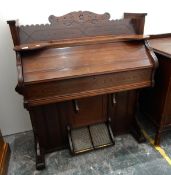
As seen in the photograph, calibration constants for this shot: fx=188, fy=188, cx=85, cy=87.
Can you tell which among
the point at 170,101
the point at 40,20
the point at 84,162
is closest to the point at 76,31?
the point at 40,20

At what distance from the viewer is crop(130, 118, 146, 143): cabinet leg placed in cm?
198

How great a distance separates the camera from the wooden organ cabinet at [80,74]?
1.38 metres

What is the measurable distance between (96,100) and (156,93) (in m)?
0.58

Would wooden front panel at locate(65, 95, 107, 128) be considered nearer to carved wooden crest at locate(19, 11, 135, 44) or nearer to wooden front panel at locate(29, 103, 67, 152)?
wooden front panel at locate(29, 103, 67, 152)

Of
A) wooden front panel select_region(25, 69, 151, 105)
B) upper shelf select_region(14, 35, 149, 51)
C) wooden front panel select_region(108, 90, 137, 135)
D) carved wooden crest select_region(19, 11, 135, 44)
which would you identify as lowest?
wooden front panel select_region(108, 90, 137, 135)

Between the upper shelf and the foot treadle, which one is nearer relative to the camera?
the upper shelf

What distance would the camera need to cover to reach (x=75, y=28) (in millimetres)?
1603

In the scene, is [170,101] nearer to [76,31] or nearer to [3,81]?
[76,31]

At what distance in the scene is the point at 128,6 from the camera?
1933 mm

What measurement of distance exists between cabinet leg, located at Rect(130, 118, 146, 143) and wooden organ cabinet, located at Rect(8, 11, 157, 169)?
0.02 m

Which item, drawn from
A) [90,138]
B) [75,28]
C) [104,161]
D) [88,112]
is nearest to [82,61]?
[75,28]

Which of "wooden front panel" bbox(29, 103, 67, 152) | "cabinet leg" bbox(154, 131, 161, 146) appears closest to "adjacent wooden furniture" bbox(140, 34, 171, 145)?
"cabinet leg" bbox(154, 131, 161, 146)

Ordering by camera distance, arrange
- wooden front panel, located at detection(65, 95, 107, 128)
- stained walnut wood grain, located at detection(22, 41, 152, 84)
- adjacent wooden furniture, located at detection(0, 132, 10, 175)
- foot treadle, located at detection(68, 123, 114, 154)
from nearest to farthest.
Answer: stained walnut wood grain, located at detection(22, 41, 152, 84) < adjacent wooden furniture, located at detection(0, 132, 10, 175) < wooden front panel, located at detection(65, 95, 107, 128) < foot treadle, located at detection(68, 123, 114, 154)

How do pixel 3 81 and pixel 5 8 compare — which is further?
pixel 3 81
